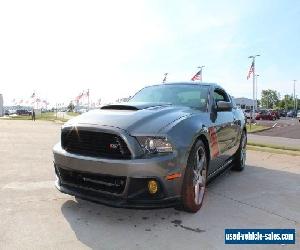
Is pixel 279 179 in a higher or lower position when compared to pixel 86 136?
lower

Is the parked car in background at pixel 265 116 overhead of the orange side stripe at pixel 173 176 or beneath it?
beneath

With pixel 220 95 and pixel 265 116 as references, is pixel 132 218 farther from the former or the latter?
pixel 265 116

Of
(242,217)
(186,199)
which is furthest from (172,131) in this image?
(242,217)

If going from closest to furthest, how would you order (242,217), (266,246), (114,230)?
(266,246) → (114,230) → (242,217)

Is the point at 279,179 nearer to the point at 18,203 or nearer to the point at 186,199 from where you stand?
the point at 186,199

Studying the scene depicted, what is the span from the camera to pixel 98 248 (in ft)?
10.5

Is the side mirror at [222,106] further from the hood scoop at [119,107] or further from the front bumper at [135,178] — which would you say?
the front bumper at [135,178]

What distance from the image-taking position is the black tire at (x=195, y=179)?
13.2 feet

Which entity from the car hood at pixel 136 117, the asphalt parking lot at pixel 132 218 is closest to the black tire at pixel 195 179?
the asphalt parking lot at pixel 132 218

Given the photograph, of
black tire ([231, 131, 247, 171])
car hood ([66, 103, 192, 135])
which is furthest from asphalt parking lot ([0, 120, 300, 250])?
car hood ([66, 103, 192, 135])

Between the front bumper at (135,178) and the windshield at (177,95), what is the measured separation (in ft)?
5.21

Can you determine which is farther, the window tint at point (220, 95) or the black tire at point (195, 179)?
the window tint at point (220, 95)

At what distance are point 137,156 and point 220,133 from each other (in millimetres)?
2080

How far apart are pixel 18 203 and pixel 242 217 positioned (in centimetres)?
267
